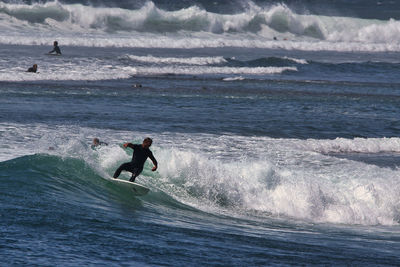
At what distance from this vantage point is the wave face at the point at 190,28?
5525cm

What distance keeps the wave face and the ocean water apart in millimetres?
7323

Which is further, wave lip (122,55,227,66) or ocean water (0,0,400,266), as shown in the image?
wave lip (122,55,227,66)

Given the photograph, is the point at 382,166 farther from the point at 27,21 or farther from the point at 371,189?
the point at 27,21

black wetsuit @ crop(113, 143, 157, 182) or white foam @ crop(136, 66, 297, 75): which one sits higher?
white foam @ crop(136, 66, 297, 75)

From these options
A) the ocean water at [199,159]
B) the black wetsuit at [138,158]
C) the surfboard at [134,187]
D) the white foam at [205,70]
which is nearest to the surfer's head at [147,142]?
the black wetsuit at [138,158]

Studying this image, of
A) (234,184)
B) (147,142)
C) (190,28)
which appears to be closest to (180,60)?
(190,28)

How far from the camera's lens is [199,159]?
638 inches

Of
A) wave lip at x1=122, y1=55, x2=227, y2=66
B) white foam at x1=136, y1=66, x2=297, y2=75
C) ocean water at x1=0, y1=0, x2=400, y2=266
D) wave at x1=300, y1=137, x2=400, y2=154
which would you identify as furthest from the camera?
wave lip at x1=122, y1=55, x2=227, y2=66

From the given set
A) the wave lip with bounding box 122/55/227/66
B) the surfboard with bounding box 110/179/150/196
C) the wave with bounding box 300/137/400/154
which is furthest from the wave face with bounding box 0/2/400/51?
the surfboard with bounding box 110/179/150/196

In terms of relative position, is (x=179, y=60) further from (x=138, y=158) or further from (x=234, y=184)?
(x=138, y=158)

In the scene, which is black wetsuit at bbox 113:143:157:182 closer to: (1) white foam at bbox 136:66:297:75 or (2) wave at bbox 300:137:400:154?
(2) wave at bbox 300:137:400:154

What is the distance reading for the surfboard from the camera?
13.9 m

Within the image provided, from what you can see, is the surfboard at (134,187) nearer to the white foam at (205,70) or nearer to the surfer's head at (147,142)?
the surfer's head at (147,142)

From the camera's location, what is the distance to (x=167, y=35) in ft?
203
